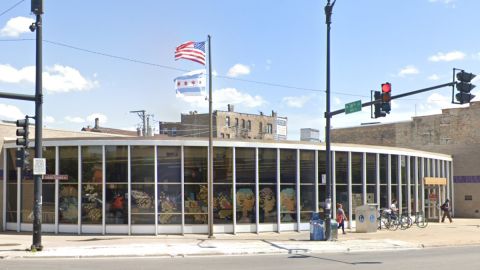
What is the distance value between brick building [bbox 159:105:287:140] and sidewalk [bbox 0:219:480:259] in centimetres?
7863

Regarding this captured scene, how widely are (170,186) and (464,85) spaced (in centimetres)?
1331

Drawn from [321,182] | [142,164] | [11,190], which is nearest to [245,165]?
[321,182]

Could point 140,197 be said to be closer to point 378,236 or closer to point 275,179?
point 275,179

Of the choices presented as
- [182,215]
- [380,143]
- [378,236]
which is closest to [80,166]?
[182,215]

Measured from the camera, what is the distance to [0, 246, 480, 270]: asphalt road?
16.3m

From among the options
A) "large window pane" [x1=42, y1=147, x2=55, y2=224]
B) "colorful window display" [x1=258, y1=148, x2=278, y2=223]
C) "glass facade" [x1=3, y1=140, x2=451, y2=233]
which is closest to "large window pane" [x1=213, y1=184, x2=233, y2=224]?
"glass facade" [x1=3, y1=140, x2=451, y2=233]

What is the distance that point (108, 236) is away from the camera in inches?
1025

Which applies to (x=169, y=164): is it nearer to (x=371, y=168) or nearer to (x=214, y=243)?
(x=214, y=243)

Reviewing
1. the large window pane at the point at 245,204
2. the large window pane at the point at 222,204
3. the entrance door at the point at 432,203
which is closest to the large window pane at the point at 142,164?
the large window pane at the point at 222,204

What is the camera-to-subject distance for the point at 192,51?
85.9 feet

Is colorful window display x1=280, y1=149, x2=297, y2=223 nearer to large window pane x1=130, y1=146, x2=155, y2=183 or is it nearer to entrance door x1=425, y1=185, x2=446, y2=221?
large window pane x1=130, y1=146, x2=155, y2=183

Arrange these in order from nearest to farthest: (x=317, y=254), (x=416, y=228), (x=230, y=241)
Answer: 1. (x=317, y=254)
2. (x=230, y=241)
3. (x=416, y=228)

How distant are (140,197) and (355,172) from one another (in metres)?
12.1

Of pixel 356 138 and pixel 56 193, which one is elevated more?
pixel 356 138
